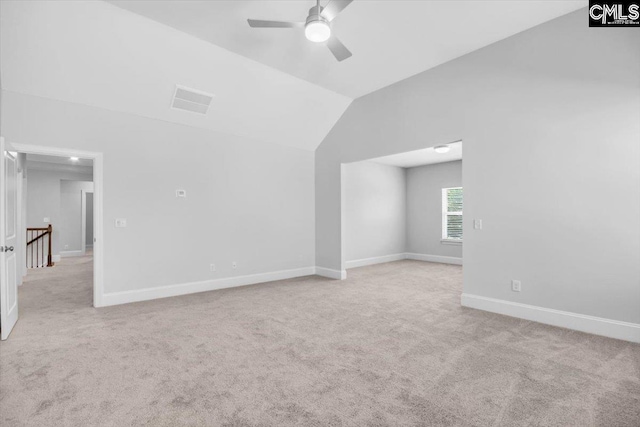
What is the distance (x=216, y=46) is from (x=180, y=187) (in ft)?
7.32

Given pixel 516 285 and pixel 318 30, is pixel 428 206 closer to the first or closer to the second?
pixel 516 285

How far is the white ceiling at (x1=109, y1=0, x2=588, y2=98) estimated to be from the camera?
128 inches

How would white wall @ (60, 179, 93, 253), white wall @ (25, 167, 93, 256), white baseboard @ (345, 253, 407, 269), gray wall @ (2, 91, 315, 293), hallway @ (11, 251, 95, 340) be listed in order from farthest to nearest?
1. white wall @ (60, 179, 93, 253)
2. white wall @ (25, 167, 93, 256)
3. white baseboard @ (345, 253, 407, 269)
4. gray wall @ (2, 91, 315, 293)
5. hallway @ (11, 251, 95, 340)

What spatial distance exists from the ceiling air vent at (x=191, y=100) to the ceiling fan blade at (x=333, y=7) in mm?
2598

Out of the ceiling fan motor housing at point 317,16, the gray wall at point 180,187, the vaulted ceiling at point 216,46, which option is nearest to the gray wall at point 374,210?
the gray wall at point 180,187

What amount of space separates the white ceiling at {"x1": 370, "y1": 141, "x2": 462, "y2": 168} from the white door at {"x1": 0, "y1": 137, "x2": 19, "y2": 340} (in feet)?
19.5

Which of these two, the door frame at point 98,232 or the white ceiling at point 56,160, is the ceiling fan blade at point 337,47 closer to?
the door frame at point 98,232

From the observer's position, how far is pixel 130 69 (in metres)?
3.99

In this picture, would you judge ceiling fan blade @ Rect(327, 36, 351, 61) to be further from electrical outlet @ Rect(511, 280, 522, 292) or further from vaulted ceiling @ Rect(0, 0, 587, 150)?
electrical outlet @ Rect(511, 280, 522, 292)

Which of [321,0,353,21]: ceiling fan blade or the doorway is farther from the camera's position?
the doorway

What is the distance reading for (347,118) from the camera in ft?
19.8

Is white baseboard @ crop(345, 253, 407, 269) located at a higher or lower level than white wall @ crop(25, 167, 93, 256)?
lower

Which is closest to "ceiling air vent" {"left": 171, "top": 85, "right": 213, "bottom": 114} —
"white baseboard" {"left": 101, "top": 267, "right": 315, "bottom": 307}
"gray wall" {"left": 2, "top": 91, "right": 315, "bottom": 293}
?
"gray wall" {"left": 2, "top": 91, "right": 315, "bottom": 293}

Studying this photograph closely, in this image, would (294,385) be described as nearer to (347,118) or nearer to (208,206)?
(208,206)
